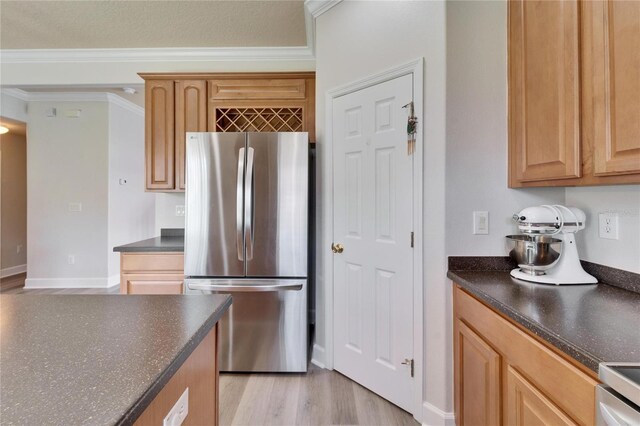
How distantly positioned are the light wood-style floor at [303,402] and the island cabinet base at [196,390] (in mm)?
988

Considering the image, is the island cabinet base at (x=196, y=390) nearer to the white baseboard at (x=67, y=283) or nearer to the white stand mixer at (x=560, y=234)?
the white stand mixer at (x=560, y=234)

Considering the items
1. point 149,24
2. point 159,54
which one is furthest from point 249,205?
point 159,54

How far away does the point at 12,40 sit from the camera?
2.93m

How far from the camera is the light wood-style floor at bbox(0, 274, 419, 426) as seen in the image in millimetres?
1803

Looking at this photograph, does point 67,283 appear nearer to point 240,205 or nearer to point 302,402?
point 240,205

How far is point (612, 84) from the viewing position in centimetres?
110

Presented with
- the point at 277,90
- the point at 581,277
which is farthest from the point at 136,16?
the point at 581,277

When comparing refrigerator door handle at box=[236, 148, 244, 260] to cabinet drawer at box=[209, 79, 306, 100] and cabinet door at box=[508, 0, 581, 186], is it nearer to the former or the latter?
cabinet drawer at box=[209, 79, 306, 100]

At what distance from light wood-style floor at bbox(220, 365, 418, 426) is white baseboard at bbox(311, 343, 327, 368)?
2.7 inches

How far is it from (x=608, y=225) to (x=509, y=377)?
0.87 metres

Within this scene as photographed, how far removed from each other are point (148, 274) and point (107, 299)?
1.53 meters

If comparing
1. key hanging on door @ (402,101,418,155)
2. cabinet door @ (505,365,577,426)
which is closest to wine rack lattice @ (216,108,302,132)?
key hanging on door @ (402,101,418,155)

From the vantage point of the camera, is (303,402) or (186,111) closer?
(303,402)

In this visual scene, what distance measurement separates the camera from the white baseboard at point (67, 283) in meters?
4.42
